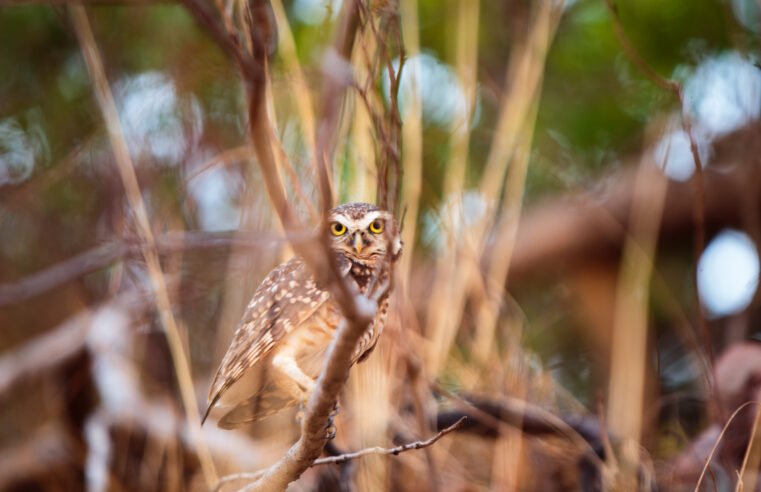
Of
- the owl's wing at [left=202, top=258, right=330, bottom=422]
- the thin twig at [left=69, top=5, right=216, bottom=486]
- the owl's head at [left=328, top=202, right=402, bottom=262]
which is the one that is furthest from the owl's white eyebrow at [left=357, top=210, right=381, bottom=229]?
the thin twig at [left=69, top=5, right=216, bottom=486]

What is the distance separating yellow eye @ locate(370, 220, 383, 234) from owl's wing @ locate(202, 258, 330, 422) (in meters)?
0.15

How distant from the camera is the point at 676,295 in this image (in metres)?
5.84

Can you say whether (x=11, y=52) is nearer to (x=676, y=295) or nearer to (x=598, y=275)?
(x=598, y=275)

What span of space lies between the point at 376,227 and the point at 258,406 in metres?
0.46

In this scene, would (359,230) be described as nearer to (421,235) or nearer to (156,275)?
(156,275)

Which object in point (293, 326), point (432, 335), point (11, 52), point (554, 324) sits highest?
point (11, 52)

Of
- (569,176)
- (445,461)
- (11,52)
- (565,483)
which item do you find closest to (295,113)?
(445,461)

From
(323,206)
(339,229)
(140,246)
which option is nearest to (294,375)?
(339,229)

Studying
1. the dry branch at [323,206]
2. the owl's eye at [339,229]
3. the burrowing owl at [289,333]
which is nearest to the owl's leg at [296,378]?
the burrowing owl at [289,333]

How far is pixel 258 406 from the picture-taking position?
6.12ft

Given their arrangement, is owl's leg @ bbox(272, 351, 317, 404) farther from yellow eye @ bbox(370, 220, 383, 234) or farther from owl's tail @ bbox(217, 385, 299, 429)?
yellow eye @ bbox(370, 220, 383, 234)

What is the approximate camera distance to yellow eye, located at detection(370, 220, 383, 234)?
1682 mm

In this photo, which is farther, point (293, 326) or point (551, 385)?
point (551, 385)

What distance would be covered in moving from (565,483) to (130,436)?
2.13 m
